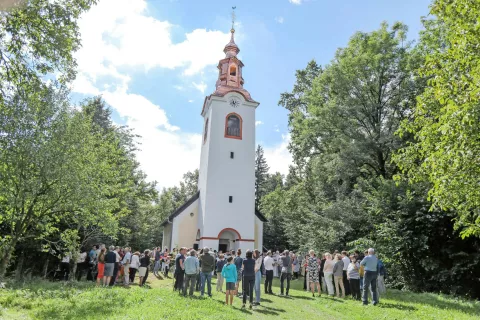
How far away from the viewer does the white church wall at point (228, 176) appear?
77.7 feet

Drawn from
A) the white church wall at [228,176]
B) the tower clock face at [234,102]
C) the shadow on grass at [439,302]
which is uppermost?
the tower clock face at [234,102]

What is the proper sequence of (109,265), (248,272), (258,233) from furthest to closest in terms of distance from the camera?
(258,233)
(109,265)
(248,272)

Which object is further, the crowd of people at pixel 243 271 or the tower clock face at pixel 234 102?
the tower clock face at pixel 234 102

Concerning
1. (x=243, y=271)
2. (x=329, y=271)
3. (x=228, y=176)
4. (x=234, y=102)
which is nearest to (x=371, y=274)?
(x=329, y=271)

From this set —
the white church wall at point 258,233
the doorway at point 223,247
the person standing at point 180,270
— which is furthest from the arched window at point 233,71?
the person standing at point 180,270

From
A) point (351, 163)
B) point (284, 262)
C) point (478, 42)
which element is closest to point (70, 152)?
point (284, 262)

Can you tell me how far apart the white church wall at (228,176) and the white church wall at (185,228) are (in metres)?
2.02

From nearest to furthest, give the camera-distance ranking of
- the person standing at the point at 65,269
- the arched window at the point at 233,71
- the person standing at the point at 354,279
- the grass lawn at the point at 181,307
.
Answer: the grass lawn at the point at 181,307 → the person standing at the point at 354,279 → the person standing at the point at 65,269 → the arched window at the point at 233,71

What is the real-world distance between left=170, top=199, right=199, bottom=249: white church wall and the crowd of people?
755 cm

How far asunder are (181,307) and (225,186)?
50.3 ft

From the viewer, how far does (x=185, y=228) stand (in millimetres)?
24984

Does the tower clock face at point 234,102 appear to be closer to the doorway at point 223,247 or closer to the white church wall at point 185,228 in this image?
the white church wall at point 185,228

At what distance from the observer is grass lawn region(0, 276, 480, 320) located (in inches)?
332

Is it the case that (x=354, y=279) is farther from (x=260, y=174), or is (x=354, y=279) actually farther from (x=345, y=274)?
(x=260, y=174)
